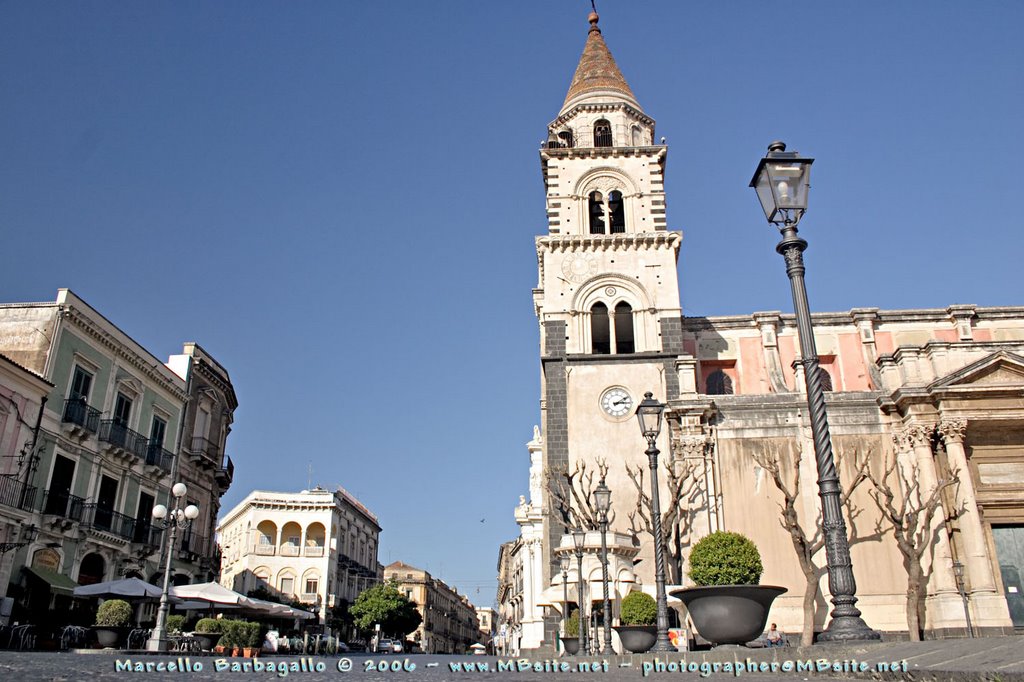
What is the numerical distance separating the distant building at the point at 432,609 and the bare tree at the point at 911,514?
61987mm

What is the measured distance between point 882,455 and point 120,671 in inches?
992

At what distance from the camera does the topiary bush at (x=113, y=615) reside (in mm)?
17234

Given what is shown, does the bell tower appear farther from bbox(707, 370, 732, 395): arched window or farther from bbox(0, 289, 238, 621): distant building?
bbox(0, 289, 238, 621): distant building

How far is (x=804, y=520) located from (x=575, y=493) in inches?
300

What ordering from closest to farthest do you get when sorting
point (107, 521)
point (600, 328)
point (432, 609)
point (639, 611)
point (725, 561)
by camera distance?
1. point (725, 561)
2. point (639, 611)
3. point (107, 521)
4. point (600, 328)
5. point (432, 609)

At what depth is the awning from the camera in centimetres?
2127

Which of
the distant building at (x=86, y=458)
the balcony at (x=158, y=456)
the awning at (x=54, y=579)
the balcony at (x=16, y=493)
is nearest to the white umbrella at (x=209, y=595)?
the awning at (x=54, y=579)

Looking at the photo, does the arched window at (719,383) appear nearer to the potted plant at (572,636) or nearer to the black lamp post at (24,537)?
the potted plant at (572,636)

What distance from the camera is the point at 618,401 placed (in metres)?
29.6

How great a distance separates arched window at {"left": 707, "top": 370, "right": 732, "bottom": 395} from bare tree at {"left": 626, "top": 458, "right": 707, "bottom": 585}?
19.0 feet

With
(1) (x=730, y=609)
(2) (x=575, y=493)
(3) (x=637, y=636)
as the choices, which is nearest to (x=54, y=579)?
(2) (x=575, y=493)

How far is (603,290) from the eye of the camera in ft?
103

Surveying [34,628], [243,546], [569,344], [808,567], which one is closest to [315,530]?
[243,546]

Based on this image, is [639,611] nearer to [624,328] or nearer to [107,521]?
[624,328]
